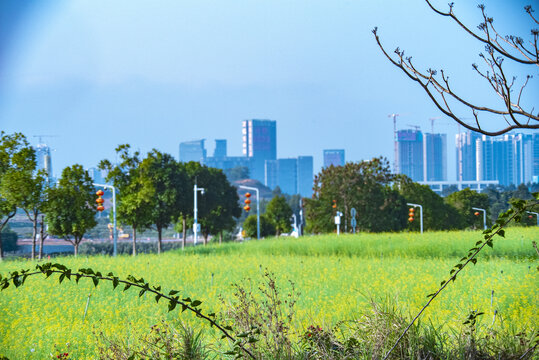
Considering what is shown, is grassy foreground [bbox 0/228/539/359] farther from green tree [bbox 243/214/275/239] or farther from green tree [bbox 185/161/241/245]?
green tree [bbox 243/214/275/239]

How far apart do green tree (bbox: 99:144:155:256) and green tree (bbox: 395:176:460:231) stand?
14.7m

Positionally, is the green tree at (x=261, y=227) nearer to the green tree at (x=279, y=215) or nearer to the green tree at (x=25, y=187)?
the green tree at (x=279, y=215)

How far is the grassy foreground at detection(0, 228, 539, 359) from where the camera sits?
5.45 meters

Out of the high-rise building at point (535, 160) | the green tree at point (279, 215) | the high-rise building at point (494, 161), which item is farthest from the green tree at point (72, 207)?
the green tree at point (279, 215)

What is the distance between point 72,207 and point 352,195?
12.3 meters

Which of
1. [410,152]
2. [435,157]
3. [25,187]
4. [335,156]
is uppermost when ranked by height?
[335,156]

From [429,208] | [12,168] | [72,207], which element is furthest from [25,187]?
[429,208]

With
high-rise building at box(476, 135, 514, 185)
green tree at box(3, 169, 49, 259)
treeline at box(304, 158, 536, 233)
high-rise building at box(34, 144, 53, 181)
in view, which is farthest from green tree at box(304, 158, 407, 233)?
green tree at box(3, 169, 49, 259)

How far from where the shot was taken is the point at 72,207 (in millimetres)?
18469

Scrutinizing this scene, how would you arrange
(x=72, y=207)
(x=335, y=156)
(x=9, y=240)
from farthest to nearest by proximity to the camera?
(x=335, y=156) < (x=9, y=240) < (x=72, y=207)

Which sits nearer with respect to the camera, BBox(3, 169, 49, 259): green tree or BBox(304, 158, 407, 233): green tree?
BBox(3, 169, 49, 259): green tree

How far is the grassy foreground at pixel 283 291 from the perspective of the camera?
545 cm

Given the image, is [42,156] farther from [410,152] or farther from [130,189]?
[410,152]

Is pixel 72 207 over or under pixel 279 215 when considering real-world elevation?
over
